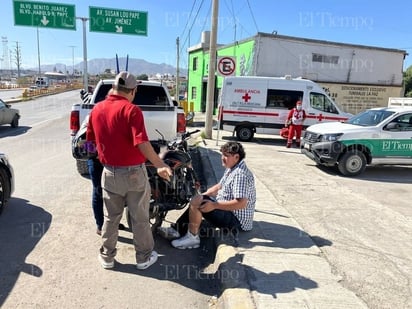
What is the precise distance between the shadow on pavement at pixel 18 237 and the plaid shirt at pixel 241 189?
2116mm

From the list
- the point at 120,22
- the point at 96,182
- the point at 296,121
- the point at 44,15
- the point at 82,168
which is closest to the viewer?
the point at 96,182

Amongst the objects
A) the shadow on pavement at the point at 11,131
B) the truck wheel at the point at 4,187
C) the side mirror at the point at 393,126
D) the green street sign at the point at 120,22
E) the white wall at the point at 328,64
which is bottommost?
the shadow on pavement at the point at 11,131

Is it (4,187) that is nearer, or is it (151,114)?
(4,187)

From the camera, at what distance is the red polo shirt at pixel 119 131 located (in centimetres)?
318

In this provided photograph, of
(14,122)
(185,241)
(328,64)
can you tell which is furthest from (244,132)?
(185,241)

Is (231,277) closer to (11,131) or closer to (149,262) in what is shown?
(149,262)

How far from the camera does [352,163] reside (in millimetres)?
8547

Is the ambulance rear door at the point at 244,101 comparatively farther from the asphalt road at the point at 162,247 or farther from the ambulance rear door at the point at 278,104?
the asphalt road at the point at 162,247

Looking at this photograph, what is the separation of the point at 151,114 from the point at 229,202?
10.6ft

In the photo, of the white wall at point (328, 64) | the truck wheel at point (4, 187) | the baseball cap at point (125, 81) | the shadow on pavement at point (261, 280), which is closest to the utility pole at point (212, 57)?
the white wall at point (328, 64)

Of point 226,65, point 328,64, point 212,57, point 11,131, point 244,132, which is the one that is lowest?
point 11,131

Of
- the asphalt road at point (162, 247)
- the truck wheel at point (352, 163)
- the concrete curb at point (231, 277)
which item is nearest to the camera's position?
the concrete curb at point (231, 277)

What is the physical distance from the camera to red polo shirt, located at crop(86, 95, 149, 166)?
10.4 feet

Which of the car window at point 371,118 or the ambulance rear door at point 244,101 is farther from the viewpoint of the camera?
the ambulance rear door at point 244,101
